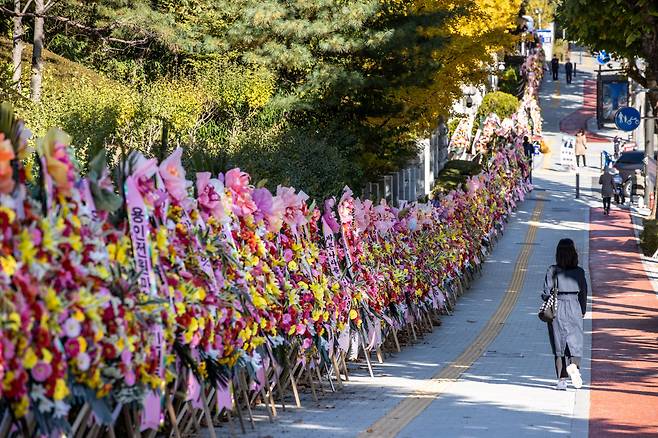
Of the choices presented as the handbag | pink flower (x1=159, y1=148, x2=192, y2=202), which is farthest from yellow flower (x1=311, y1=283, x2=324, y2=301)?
pink flower (x1=159, y1=148, x2=192, y2=202)

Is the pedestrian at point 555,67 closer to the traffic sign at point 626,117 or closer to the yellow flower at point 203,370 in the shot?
the traffic sign at point 626,117

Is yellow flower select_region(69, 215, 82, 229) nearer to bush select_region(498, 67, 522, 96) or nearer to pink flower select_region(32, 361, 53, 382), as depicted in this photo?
pink flower select_region(32, 361, 53, 382)

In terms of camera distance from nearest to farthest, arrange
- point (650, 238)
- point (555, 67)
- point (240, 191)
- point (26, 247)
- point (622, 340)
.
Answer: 1. point (26, 247)
2. point (240, 191)
3. point (622, 340)
4. point (650, 238)
5. point (555, 67)

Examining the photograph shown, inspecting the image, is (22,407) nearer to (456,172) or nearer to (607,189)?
(607,189)

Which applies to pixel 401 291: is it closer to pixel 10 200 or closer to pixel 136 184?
pixel 136 184

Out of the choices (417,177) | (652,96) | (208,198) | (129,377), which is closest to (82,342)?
(129,377)

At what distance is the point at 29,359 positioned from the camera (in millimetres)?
7695

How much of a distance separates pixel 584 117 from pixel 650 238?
50.6 m

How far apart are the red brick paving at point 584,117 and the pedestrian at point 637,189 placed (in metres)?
25.2

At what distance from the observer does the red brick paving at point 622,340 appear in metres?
13.4

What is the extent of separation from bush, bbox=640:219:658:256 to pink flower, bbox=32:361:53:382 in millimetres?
27309

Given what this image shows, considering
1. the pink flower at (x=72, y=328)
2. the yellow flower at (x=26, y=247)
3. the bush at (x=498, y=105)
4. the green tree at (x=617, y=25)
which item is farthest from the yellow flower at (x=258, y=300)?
the bush at (x=498, y=105)

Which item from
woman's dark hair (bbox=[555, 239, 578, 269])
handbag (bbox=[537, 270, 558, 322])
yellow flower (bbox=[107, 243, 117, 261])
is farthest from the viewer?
handbag (bbox=[537, 270, 558, 322])

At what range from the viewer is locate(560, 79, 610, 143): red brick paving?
7559 cm
